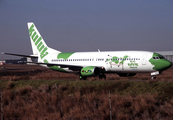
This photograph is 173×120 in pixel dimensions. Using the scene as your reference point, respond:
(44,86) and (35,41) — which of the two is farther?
(35,41)

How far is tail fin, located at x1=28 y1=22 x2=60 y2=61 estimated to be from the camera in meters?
38.4


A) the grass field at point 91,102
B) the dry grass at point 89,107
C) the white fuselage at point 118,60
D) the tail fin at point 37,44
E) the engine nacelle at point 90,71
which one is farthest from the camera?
the tail fin at point 37,44

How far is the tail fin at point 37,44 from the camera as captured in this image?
38434 mm

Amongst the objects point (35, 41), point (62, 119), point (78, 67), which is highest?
point (35, 41)

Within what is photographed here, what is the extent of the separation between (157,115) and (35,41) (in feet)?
90.7

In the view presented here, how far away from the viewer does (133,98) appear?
57.5 feet

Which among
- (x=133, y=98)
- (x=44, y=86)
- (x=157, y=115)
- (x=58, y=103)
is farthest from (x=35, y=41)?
(x=157, y=115)

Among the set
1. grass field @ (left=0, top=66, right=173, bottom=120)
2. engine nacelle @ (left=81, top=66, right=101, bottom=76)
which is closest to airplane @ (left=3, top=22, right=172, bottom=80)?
engine nacelle @ (left=81, top=66, right=101, bottom=76)

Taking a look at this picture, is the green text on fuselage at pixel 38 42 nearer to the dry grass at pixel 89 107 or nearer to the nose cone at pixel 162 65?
the nose cone at pixel 162 65

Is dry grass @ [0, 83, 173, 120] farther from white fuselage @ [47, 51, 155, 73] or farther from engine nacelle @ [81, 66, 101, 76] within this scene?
white fuselage @ [47, 51, 155, 73]

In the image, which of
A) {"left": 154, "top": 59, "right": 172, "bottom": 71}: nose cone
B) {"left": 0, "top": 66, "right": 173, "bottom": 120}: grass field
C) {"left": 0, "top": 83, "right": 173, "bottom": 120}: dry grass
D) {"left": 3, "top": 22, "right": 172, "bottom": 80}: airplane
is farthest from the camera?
{"left": 3, "top": 22, "right": 172, "bottom": 80}: airplane

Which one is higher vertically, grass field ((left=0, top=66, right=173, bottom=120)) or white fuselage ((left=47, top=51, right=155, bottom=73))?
white fuselage ((left=47, top=51, right=155, bottom=73))

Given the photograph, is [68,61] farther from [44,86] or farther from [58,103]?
[58,103]

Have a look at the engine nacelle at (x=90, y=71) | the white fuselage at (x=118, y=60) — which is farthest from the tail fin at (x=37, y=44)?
the engine nacelle at (x=90, y=71)
